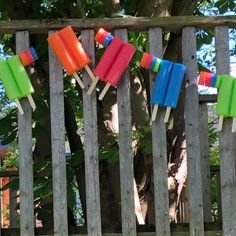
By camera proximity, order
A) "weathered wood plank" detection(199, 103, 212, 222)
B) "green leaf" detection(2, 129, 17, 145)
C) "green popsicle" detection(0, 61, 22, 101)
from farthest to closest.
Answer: "green leaf" detection(2, 129, 17, 145) → "weathered wood plank" detection(199, 103, 212, 222) → "green popsicle" detection(0, 61, 22, 101)

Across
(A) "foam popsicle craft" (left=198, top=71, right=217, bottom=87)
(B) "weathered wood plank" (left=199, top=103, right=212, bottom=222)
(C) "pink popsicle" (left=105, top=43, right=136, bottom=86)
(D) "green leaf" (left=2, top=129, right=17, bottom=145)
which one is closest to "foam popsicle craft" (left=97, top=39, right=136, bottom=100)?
(C) "pink popsicle" (left=105, top=43, right=136, bottom=86)

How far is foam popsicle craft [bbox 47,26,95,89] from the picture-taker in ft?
10.1

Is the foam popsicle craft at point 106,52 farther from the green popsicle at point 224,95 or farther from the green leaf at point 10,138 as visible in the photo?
the green leaf at point 10,138

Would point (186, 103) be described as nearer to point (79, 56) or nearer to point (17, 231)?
point (79, 56)

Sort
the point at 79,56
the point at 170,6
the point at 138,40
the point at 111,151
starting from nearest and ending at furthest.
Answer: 1. the point at 79,56
2. the point at 111,151
3. the point at 138,40
4. the point at 170,6

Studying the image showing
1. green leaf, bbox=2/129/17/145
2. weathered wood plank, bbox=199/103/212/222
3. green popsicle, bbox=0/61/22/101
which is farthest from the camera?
green leaf, bbox=2/129/17/145

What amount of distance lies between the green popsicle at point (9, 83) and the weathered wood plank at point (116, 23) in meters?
0.25

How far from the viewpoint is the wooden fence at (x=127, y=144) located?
122 inches

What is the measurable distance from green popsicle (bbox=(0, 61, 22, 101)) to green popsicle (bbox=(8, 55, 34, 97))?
0.02 m

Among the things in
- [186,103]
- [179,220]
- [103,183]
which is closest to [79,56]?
[186,103]

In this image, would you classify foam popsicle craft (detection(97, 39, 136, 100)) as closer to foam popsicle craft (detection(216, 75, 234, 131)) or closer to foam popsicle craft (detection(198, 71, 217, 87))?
foam popsicle craft (detection(198, 71, 217, 87))

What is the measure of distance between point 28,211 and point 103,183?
0.99 m

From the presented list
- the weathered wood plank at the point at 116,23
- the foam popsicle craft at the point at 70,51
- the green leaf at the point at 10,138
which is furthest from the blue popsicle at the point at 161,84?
the green leaf at the point at 10,138

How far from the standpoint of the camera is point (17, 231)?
324cm
